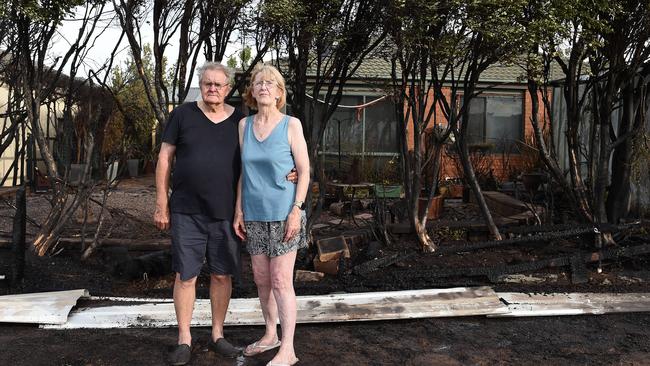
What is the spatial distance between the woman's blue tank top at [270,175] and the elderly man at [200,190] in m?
0.19

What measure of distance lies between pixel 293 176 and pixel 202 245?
A: 0.68 metres

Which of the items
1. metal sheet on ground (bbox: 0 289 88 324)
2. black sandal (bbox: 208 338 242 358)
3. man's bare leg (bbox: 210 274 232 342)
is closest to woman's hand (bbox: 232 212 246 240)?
man's bare leg (bbox: 210 274 232 342)

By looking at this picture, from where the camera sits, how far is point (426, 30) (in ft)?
16.6

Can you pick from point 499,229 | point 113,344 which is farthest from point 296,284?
point 499,229

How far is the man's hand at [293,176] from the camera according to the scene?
3325mm

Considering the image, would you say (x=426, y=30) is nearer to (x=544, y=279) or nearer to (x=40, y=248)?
(x=544, y=279)

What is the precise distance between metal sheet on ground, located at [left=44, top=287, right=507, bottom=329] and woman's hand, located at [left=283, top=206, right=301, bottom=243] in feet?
3.63

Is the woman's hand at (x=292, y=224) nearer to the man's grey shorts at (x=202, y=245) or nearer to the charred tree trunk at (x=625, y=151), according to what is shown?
the man's grey shorts at (x=202, y=245)

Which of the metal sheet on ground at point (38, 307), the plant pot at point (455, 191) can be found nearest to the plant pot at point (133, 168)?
the plant pot at point (455, 191)

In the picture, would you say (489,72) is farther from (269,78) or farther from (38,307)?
(38,307)

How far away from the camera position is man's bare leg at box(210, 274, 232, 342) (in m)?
3.56

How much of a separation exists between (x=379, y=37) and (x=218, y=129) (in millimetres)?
2468

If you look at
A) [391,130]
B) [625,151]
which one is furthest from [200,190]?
[391,130]

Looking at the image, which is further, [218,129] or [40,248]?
[40,248]
